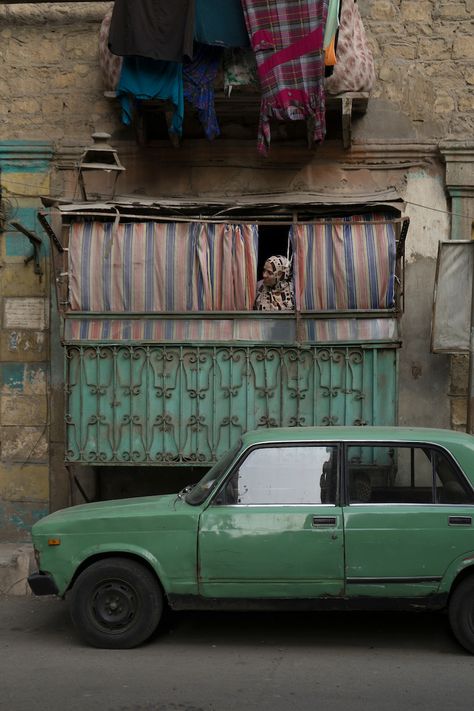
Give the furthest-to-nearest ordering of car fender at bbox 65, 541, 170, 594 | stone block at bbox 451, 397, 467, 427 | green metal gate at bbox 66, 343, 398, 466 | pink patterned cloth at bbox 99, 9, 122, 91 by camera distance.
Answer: stone block at bbox 451, 397, 467, 427 < pink patterned cloth at bbox 99, 9, 122, 91 < green metal gate at bbox 66, 343, 398, 466 < car fender at bbox 65, 541, 170, 594

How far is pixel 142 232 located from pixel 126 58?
5.60 feet

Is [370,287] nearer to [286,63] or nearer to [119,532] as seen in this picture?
[286,63]

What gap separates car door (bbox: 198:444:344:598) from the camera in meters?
5.43

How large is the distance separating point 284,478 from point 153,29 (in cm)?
469

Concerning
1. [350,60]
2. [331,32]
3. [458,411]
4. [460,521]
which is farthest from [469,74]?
[460,521]

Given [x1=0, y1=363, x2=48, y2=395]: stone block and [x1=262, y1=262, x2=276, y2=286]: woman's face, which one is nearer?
[x1=262, y1=262, x2=276, y2=286]: woman's face

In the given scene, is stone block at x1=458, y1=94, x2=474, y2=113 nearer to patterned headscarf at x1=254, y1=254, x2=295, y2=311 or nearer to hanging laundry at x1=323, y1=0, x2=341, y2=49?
hanging laundry at x1=323, y1=0, x2=341, y2=49

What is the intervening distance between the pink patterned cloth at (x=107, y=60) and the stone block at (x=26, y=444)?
11.9 feet

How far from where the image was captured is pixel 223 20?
8.23 meters

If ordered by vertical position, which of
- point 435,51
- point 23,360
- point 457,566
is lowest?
point 457,566

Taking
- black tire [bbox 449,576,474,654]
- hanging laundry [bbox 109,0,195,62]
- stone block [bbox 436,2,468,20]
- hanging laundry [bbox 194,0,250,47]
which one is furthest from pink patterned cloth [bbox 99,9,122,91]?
black tire [bbox 449,576,474,654]

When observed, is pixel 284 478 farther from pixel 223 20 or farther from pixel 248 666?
pixel 223 20


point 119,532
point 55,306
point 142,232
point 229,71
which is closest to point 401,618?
point 119,532

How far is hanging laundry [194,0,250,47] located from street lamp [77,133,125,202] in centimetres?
142
